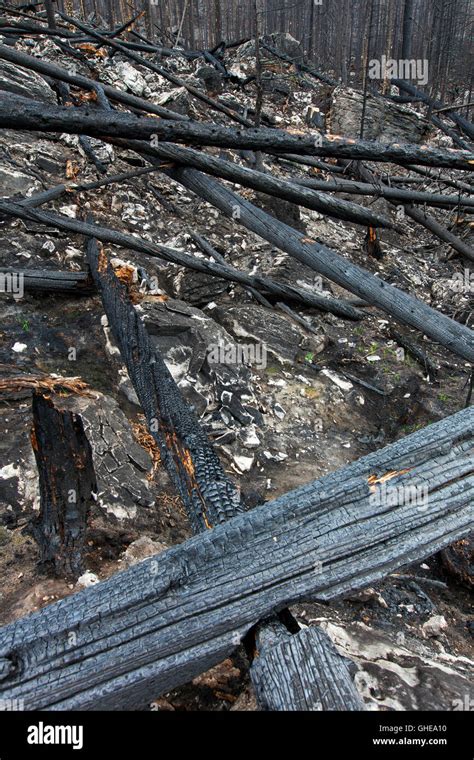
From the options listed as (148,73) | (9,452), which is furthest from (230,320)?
(148,73)

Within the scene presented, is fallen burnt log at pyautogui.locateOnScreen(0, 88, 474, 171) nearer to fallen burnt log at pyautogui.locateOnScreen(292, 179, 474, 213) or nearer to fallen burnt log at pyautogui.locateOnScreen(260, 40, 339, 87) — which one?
fallen burnt log at pyautogui.locateOnScreen(292, 179, 474, 213)

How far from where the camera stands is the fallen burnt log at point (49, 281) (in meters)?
5.34

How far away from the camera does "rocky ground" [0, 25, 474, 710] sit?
2.11m

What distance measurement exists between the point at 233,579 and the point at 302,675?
25 centimetres

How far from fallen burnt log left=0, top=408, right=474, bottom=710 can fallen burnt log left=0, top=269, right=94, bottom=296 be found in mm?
4882

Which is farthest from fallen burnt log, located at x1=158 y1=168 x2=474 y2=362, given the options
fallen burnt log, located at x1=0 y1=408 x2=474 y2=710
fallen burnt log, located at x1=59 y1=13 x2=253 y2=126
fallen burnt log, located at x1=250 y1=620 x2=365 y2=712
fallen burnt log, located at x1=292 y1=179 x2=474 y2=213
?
fallen burnt log, located at x1=250 y1=620 x2=365 y2=712

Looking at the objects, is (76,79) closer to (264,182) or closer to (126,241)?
(126,241)

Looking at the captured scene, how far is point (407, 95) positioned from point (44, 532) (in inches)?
742

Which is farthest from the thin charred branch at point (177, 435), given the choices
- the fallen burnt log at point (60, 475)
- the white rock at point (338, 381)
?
the white rock at point (338, 381)

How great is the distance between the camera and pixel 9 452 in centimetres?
348

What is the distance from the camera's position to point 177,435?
6.44 feet

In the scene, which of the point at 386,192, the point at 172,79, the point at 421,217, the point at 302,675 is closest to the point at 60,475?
the point at 302,675

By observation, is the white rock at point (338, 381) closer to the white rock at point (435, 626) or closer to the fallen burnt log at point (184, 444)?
the fallen burnt log at point (184, 444)

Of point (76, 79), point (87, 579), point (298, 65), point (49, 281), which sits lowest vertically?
point (87, 579)
